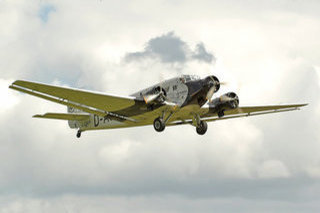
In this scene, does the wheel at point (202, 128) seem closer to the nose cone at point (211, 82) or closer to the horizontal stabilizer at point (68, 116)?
the nose cone at point (211, 82)

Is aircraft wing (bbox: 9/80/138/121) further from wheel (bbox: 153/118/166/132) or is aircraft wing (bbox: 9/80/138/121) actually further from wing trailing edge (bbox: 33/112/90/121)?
wing trailing edge (bbox: 33/112/90/121)

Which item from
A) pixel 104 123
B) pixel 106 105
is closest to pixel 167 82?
pixel 106 105

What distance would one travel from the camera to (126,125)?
42250mm

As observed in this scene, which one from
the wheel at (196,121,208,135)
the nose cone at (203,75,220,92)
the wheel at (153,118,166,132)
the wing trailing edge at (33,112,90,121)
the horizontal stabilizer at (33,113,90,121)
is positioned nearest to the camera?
the wheel at (153,118,166,132)

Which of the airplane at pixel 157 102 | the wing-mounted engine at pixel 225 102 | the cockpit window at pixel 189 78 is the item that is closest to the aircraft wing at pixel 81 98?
the airplane at pixel 157 102

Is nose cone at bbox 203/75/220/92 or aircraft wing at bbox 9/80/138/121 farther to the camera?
nose cone at bbox 203/75/220/92

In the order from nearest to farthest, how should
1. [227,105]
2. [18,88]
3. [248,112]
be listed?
1. [18,88]
2. [227,105]
3. [248,112]

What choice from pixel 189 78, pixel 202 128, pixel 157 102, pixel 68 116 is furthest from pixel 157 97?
pixel 68 116

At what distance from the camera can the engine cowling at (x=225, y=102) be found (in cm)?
4109

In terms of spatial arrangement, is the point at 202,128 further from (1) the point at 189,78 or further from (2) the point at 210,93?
(1) the point at 189,78

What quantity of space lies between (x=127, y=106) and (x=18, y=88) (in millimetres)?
7934

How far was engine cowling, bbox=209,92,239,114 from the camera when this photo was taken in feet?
135

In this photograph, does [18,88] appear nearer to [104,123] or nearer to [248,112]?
[104,123]

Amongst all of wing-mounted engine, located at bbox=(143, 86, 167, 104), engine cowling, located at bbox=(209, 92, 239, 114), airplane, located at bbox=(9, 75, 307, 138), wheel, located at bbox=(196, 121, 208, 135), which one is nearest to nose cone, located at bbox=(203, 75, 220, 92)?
airplane, located at bbox=(9, 75, 307, 138)
